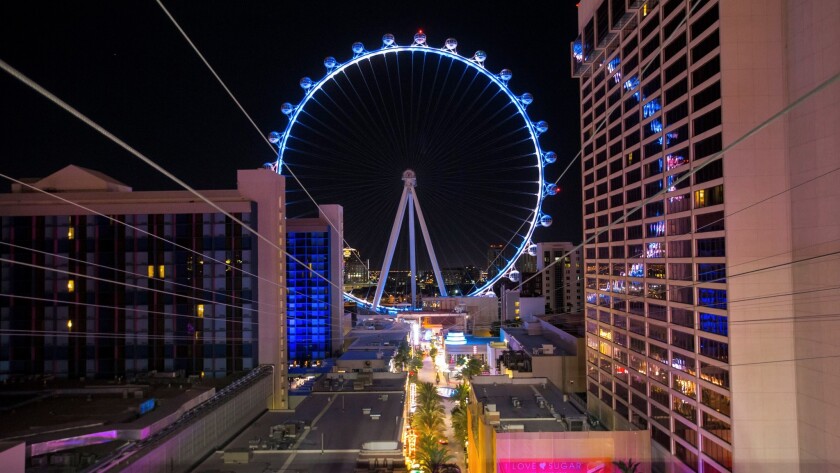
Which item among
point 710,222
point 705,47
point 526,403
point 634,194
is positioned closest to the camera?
point 710,222

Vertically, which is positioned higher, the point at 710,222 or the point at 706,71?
the point at 706,71

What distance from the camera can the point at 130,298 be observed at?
21156 millimetres

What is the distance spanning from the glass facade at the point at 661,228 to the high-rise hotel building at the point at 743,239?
0.22 ft

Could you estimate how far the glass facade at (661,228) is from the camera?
13930 millimetres

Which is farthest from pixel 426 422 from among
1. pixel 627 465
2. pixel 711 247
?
pixel 711 247

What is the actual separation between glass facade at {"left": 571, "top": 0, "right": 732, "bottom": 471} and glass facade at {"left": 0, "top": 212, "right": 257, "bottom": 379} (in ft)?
43.7

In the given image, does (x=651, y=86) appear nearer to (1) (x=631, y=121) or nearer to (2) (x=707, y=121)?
(1) (x=631, y=121)

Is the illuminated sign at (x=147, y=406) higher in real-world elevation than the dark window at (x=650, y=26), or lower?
lower

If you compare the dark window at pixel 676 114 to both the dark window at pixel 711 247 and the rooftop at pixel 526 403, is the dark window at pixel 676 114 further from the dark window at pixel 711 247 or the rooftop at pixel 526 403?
the rooftop at pixel 526 403

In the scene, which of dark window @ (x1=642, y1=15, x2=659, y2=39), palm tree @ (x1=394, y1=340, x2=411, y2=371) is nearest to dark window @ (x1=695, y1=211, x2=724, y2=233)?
dark window @ (x1=642, y1=15, x2=659, y2=39)

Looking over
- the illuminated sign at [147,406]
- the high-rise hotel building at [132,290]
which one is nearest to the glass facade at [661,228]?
the illuminated sign at [147,406]

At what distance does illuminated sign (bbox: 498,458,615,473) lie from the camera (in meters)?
14.9

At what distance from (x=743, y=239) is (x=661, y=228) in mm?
3574

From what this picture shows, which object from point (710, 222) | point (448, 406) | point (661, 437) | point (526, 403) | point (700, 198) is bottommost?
point (448, 406)
